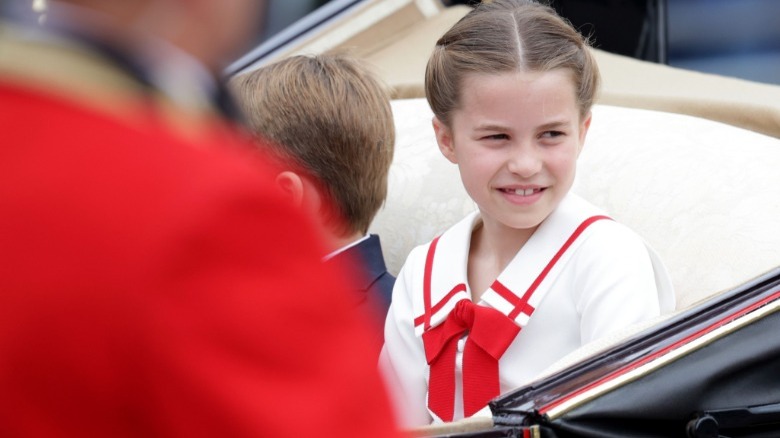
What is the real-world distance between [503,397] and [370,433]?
0.45 m

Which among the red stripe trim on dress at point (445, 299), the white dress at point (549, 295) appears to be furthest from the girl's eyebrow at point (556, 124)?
the red stripe trim on dress at point (445, 299)

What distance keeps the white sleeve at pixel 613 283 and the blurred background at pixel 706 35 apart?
1624 mm

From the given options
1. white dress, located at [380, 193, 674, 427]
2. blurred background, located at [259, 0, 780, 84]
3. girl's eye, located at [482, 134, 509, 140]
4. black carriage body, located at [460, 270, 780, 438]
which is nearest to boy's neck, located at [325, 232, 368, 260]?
white dress, located at [380, 193, 674, 427]

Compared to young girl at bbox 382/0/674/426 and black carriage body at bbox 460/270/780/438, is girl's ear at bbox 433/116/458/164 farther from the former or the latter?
black carriage body at bbox 460/270/780/438

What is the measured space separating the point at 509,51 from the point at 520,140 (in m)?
0.10

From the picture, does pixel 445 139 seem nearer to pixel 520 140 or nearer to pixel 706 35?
pixel 520 140

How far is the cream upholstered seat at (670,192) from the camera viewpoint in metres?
1.27

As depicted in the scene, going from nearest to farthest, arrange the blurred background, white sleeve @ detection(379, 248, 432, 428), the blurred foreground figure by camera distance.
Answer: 1. the blurred foreground figure
2. white sleeve @ detection(379, 248, 432, 428)
3. the blurred background

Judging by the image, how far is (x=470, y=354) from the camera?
1194 millimetres

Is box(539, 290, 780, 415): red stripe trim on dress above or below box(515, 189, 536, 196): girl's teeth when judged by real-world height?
below

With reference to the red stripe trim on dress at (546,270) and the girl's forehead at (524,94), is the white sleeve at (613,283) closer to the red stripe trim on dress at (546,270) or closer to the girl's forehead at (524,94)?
the red stripe trim on dress at (546,270)

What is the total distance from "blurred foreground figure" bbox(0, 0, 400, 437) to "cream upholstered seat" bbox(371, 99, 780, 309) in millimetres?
959

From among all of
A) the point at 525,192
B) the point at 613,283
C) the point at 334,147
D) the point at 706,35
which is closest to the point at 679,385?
the point at 613,283

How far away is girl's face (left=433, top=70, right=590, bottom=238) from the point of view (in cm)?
118
